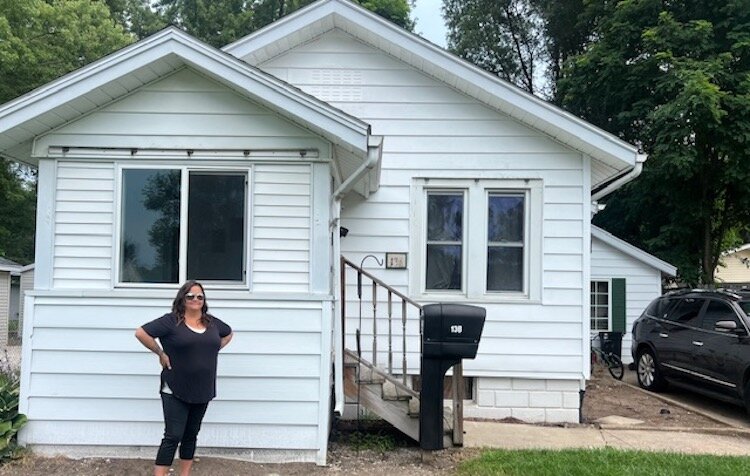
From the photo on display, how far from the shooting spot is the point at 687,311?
8.97 m

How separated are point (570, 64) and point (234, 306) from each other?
15.0 metres

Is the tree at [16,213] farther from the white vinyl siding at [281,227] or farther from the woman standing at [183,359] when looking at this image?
the woman standing at [183,359]

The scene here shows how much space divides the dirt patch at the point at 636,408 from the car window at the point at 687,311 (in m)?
1.24

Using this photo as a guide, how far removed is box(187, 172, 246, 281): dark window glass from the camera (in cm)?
527

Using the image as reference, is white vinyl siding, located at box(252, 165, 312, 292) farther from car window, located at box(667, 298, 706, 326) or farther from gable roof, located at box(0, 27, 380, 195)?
car window, located at box(667, 298, 706, 326)

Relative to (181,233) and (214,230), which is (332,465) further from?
(181,233)

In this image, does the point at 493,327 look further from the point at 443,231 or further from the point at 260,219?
the point at 260,219

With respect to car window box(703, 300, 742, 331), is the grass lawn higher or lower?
lower

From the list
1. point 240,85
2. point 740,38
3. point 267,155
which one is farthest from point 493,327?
point 740,38

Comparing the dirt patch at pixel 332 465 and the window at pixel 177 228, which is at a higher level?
the window at pixel 177 228

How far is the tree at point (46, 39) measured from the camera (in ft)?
60.2

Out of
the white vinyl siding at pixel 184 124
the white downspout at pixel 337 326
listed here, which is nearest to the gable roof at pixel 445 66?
the white vinyl siding at pixel 184 124

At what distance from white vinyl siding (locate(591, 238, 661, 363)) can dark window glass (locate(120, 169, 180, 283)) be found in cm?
1030

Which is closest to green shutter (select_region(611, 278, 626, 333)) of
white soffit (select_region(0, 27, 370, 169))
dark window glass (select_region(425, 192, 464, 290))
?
dark window glass (select_region(425, 192, 464, 290))
